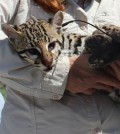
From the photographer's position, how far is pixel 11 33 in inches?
93.3

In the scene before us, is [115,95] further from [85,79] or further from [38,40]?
[38,40]

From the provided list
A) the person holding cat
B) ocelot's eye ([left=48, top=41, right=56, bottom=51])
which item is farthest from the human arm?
ocelot's eye ([left=48, top=41, right=56, bottom=51])

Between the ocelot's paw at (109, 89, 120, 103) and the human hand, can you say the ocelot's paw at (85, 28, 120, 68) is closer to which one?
the human hand

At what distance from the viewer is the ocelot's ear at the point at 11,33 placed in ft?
7.57

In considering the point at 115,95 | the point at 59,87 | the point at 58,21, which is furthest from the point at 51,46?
the point at 115,95

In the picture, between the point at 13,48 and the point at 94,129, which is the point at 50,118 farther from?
the point at 13,48

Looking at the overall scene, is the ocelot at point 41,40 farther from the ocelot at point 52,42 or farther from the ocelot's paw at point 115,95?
the ocelot's paw at point 115,95

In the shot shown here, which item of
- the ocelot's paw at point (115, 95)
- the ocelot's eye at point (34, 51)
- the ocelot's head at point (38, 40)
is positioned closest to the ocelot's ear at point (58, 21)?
the ocelot's head at point (38, 40)

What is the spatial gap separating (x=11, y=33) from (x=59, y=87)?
336 mm

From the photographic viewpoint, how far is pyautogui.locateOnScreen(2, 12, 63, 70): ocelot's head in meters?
2.33

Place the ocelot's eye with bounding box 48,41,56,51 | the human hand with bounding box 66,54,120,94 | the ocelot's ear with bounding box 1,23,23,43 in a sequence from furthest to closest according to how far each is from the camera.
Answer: the ocelot's eye with bounding box 48,41,56,51, the ocelot's ear with bounding box 1,23,23,43, the human hand with bounding box 66,54,120,94

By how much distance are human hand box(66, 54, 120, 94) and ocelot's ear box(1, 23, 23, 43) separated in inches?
10.7

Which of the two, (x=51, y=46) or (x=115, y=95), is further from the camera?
(x=51, y=46)

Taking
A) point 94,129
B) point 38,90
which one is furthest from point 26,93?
point 94,129
